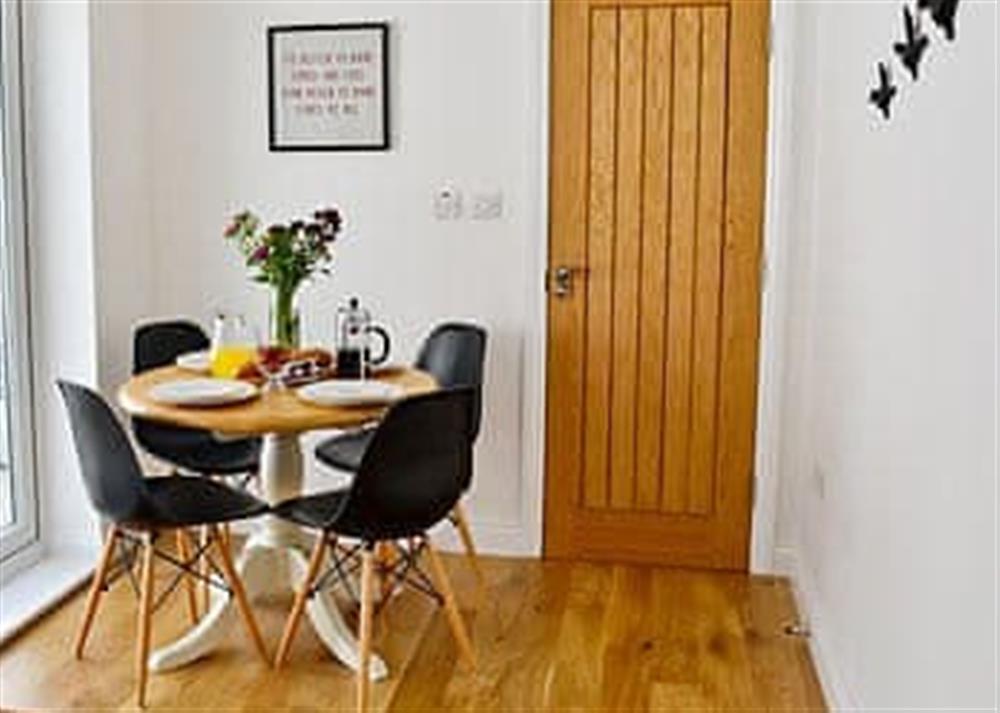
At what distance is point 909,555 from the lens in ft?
7.43

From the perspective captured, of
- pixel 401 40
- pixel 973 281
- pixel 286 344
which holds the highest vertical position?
pixel 401 40

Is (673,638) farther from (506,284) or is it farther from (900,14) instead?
(900,14)

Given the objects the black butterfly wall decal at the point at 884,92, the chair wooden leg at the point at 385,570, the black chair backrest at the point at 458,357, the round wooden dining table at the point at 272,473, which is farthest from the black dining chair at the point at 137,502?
the black butterfly wall decal at the point at 884,92

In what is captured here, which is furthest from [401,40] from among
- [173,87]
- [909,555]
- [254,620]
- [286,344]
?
[909,555]

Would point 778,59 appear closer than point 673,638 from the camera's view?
No

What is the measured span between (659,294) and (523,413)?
0.64 meters

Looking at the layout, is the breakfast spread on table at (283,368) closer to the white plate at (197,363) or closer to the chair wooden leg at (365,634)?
the white plate at (197,363)

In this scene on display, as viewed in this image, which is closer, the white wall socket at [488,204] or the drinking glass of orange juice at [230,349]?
the drinking glass of orange juice at [230,349]

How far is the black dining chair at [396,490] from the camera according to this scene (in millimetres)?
2879

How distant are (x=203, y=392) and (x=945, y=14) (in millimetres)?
2043

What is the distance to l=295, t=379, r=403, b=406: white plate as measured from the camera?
309 cm

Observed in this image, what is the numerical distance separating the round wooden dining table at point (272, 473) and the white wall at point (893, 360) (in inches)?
47.1

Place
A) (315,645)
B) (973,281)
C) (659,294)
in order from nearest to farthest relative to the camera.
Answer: (973,281) < (315,645) < (659,294)

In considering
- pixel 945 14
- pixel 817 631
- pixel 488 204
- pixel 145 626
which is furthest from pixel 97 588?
pixel 945 14
